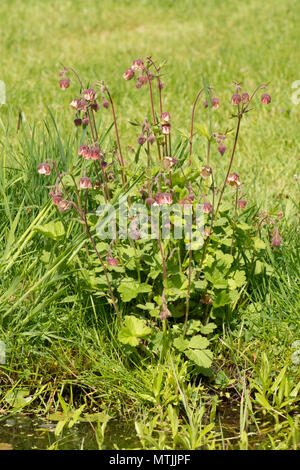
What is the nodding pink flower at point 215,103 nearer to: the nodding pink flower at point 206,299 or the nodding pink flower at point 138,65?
the nodding pink flower at point 138,65

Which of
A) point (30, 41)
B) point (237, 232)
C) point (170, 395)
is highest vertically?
point (30, 41)

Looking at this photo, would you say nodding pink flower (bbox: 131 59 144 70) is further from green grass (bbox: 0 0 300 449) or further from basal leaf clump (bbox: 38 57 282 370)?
green grass (bbox: 0 0 300 449)

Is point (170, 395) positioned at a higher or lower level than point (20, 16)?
lower

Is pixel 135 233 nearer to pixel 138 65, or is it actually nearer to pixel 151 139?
pixel 151 139

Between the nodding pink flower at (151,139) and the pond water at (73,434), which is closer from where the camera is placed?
the pond water at (73,434)

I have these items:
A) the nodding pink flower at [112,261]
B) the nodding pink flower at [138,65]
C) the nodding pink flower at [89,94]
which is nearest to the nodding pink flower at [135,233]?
the nodding pink flower at [112,261]

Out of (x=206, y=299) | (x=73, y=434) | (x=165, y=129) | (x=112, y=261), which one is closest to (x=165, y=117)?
(x=165, y=129)

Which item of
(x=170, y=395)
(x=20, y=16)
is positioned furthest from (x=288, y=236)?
(x=20, y=16)

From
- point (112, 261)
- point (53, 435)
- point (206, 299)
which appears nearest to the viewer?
point (53, 435)

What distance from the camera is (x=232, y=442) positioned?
7.94ft

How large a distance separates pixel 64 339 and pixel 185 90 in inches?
178

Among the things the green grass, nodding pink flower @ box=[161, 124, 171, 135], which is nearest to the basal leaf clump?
nodding pink flower @ box=[161, 124, 171, 135]
